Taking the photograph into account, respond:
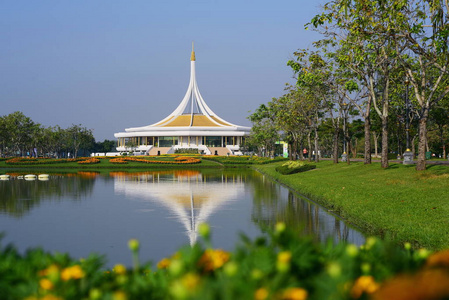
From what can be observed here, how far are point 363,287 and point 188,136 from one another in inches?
4278

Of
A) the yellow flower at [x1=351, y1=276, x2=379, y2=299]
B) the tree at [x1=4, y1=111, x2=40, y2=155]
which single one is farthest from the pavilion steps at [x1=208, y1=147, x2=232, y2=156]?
the yellow flower at [x1=351, y1=276, x2=379, y2=299]

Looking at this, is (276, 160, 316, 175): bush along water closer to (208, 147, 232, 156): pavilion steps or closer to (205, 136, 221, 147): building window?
(208, 147, 232, 156): pavilion steps

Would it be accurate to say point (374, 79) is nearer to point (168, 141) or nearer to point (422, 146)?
point (422, 146)

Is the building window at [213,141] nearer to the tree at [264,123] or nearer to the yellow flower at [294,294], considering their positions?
the tree at [264,123]

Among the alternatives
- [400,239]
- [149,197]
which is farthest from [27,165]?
[400,239]

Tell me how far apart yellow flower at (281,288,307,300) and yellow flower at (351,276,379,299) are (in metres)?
0.33

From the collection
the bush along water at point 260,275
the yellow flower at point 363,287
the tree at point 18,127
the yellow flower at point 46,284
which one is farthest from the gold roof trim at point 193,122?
the yellow flower at point 363,287

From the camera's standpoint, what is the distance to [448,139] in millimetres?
59969

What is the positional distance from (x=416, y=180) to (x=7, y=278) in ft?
62.2

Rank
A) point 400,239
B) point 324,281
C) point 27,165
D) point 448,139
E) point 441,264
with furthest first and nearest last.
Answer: point 448,139
point 27,165
point 400,239
point 441,264
point 324,281

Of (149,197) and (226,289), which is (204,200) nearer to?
(149,197)

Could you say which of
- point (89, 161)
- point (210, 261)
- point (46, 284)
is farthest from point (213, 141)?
point (46, 284)

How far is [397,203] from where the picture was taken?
14828 mm

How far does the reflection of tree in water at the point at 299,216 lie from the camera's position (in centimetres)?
1296
